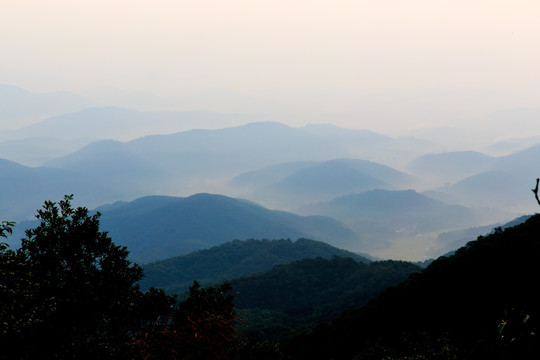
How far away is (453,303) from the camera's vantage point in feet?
156

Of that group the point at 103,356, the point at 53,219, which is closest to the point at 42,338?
the point at 103,356

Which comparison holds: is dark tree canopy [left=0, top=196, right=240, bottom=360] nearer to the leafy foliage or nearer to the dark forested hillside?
the leafy foliage

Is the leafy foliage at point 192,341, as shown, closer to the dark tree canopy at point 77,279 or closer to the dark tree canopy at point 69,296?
the dark tree canopy at point 69,296

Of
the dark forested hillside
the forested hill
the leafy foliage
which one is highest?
the leafy foliage

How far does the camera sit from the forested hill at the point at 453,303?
38413 mm

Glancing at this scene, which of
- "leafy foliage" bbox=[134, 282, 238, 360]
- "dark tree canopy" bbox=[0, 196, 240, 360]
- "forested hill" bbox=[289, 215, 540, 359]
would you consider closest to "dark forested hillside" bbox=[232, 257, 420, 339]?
"forested hill" bbox=[289, 215, 540, 359]

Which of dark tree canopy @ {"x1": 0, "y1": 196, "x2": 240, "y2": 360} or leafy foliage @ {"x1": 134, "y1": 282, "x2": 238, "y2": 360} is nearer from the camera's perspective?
leafy foliage @ {"x1": 134, "y1": 282, "x2": 238, "y2": 360}

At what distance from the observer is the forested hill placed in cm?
3841

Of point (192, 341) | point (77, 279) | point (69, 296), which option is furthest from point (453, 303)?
point (192, 341)

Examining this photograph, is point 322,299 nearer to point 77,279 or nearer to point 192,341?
point 77,279

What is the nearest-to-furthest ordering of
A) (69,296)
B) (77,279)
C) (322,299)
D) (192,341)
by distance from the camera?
(192,341) → (69,296) → (77,279) → (322,299)

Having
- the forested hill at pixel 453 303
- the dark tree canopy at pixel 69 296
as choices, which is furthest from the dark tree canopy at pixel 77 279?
the forested hill at pixel 453 303

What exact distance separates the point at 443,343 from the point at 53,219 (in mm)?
31591

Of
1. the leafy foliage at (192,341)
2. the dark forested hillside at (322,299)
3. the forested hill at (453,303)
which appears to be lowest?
the dark forested hillside at (322,299)
